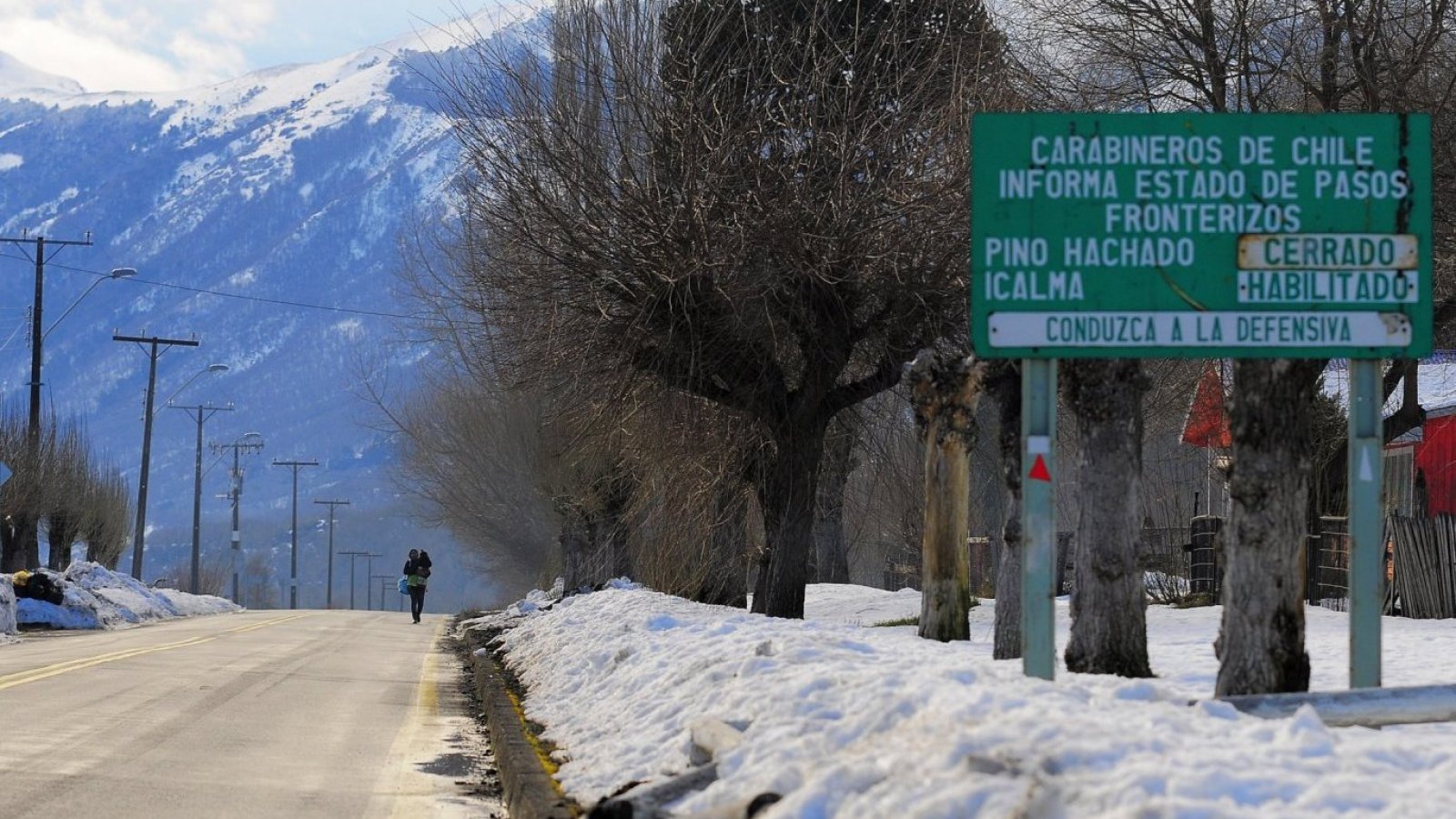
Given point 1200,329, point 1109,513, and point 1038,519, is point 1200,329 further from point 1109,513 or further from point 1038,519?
point 1109,513

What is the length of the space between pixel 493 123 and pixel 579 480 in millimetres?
17039

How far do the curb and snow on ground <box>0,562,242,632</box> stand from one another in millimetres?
20351

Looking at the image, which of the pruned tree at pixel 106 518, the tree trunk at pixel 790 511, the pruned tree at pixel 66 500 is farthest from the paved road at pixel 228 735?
the pruned tree at pixel 106 518

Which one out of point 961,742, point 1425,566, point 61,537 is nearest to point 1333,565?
point 1425,566

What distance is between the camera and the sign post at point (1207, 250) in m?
9.04

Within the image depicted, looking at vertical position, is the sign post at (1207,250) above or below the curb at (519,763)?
above

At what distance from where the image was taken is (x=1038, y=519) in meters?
9.23

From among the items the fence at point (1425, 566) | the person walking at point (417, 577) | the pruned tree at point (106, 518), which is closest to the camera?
the fence at point (1425, 566)

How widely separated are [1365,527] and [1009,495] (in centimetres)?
512

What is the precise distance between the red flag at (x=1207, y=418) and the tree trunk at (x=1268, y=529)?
17.7 meters

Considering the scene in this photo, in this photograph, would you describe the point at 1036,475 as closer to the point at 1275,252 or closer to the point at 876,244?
the point at 1275,252

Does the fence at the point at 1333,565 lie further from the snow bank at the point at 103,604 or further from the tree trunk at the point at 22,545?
the tree trunk at the point at 22,545

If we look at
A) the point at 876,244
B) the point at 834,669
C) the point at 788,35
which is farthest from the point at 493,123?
the point at 834,669

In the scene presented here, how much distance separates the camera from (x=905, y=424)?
28828mm
